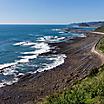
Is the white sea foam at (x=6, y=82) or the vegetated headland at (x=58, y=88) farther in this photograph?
the white sea foam at (x=6, y=82)

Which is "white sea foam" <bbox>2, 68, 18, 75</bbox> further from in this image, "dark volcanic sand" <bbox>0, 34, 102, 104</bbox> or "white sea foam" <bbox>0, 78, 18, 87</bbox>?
"white sea foam" <bbox>0, 78, 18, 87</bbox>

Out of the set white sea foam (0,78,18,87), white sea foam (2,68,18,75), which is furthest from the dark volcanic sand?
white sea foam (2,68,18,75)

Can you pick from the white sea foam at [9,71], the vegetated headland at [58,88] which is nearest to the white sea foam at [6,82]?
the vegetated headland at [58,88]

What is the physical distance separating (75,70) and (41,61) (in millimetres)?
11959

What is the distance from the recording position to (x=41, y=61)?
49500 mm

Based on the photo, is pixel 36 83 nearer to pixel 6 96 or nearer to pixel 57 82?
pixel 57 82

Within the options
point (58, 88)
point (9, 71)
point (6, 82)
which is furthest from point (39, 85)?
point (9, 71)

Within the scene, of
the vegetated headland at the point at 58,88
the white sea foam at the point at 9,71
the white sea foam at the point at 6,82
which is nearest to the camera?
the vegetated headland at the point at 58,88

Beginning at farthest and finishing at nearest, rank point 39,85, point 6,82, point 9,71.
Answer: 1. point 9,71
2. point 6,82
3. point 39,85

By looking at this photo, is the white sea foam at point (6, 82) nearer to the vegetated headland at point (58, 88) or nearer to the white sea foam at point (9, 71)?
the vegetated headland at point (58, 88)

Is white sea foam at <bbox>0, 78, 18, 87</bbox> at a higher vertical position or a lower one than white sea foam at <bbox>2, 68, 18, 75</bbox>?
higher

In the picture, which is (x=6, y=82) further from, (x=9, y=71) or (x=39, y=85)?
(x=9, y=71)

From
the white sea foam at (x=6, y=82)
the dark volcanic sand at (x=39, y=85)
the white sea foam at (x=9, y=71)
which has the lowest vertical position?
the white sea foam at (x=9, y=71)

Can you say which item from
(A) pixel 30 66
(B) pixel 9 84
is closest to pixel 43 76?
(B) pixel 9 84
